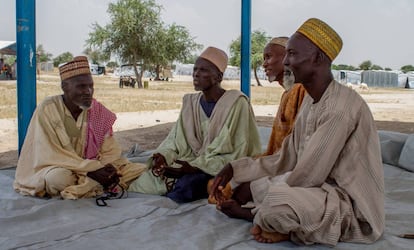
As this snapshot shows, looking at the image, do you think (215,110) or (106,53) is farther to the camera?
(106,53)

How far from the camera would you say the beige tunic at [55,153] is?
13.0 feet

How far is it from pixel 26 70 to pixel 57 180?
5.57 feet

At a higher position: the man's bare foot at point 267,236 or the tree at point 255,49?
the tree at point 255,49

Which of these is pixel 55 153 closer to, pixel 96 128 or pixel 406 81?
pixel 96 128

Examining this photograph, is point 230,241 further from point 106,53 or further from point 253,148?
point 106,53

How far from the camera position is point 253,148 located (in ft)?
14.7

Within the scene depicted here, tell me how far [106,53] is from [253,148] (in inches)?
1318

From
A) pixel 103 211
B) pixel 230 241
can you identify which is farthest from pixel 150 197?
pixel 230 241

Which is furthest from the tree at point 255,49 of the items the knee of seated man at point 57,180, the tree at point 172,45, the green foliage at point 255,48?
the knee of seated man at point 57,180

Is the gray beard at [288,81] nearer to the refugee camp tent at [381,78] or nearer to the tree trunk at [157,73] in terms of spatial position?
the tree trunk at [157,73]

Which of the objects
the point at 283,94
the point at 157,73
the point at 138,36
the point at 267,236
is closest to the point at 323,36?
the point at 267,236

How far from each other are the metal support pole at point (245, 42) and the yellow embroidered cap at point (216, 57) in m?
1.75

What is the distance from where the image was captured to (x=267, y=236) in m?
2.93

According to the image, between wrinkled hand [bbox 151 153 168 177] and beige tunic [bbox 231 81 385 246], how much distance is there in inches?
57.8
